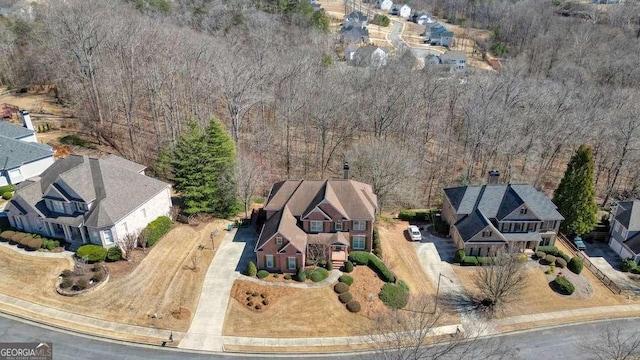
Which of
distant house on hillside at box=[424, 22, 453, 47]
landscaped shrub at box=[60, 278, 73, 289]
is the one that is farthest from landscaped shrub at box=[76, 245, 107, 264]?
distant house on hillside at box=[424, 22, 453, 47]

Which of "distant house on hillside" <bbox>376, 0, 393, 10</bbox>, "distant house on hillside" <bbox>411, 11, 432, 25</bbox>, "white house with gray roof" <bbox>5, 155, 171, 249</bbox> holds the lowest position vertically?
"white house with gray roof" <bbox>5, 155, 171, 249</bbox>

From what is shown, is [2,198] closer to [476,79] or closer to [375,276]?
[375,276]

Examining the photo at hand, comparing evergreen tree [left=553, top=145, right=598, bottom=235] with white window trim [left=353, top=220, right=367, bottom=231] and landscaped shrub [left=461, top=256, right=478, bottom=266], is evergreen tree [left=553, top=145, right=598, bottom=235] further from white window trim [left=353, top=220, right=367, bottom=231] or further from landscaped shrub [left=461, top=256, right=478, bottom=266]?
white window trim [left=353, top=220, right=367, bottom=231]

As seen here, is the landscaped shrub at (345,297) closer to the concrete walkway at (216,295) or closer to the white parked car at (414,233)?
the concrete walkway at (216,295)

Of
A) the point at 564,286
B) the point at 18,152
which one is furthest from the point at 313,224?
the point at 18,152

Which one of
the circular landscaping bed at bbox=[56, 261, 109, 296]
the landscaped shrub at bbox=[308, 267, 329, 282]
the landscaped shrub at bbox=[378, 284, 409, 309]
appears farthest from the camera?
the landscaped shrub at bbox=[308, 267, 329, 282]

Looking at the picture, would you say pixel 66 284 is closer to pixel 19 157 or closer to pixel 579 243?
pixel 19 157

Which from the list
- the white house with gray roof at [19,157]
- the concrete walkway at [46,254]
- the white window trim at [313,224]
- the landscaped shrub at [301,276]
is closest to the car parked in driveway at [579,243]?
the white window trim at [313,224]
